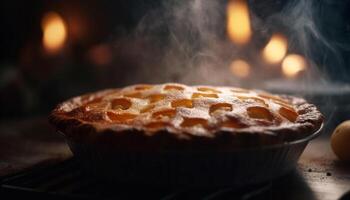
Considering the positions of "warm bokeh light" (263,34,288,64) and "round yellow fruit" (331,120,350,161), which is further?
"warm bokeh light" (263,34,288,64)

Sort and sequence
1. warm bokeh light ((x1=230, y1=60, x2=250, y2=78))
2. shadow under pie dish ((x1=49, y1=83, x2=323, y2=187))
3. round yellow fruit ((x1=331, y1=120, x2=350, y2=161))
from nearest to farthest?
shadow under pie dish ((x1=49, y1=83, x2=323, y2=187)) < round yellow fruit ((x1=331, y1=120, x2=350, y2=161)) < warm bokeh light ((x1=230, y1=60, x2=250, y2=78))

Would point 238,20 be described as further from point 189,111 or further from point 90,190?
point 90,190

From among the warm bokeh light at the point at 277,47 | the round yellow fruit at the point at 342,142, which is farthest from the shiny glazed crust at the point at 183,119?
the warm bokeh light at the point at 277,47

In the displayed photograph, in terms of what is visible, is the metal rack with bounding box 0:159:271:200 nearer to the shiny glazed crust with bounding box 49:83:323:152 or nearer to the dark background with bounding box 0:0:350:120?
the shiny glazed crust with bounding box 49:83:323:152

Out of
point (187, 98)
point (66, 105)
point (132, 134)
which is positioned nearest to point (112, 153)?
point (132, 134)

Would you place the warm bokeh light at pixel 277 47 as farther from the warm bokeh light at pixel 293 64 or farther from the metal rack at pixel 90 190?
the metal rack at pixel 90 190

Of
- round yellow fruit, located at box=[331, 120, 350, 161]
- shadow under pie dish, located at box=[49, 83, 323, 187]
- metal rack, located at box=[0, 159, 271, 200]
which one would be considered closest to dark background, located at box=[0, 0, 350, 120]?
round yellow fruit, located at box=[331, 120, 350, 161]
